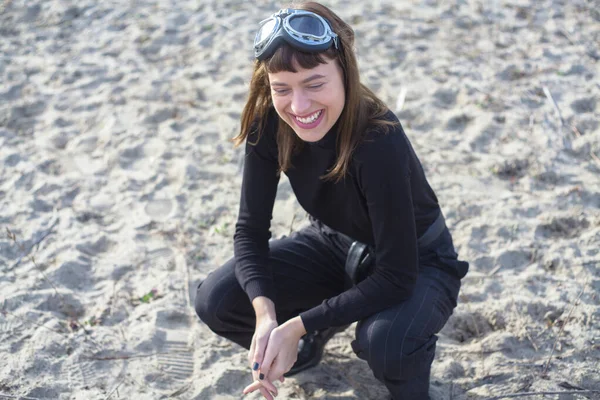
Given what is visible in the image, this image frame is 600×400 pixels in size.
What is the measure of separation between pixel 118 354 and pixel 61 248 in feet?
2.57

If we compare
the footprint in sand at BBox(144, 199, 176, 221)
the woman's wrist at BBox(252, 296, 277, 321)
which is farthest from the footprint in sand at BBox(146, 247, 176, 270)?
the woman's wrist at BBox(252, 296, 277, 321)

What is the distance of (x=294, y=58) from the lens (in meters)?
1.98

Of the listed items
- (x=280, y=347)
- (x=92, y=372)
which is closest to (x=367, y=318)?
(x=280, y=347)

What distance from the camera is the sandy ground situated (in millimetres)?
2557

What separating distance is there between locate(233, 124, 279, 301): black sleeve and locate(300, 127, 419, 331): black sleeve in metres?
0.26

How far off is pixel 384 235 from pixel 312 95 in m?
0.49

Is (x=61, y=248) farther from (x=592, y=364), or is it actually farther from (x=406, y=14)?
(x=406, y=14)

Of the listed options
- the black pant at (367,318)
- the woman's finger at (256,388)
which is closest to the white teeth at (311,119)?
the black pant at (367,318)

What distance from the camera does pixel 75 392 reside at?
245 cm

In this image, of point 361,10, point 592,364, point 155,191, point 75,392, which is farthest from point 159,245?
point 361,10

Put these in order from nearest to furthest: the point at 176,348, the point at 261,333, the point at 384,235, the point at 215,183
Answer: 1. the point at 384,235
2. the point at 261,333
3. the point at 176,348
4. the point at 215,183

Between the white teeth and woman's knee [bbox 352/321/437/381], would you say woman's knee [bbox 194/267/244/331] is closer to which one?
woman's knee [bbox 352/321/437/381]

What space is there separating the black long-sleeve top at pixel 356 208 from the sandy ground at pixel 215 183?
1.57 feet

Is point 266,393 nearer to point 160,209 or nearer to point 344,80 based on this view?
point 344,80
